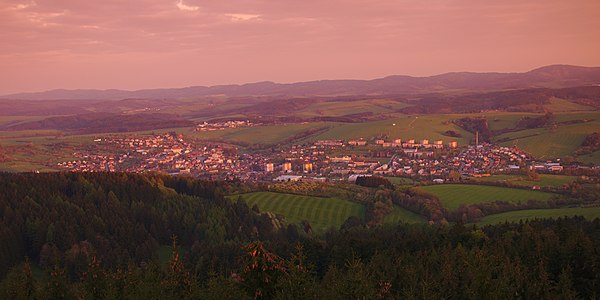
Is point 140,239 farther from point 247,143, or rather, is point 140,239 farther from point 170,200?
point 247,143

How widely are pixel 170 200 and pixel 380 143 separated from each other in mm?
57565

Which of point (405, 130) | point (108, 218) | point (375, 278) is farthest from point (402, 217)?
point (405, 130)

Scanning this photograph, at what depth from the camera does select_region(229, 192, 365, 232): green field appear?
5073 centimetres

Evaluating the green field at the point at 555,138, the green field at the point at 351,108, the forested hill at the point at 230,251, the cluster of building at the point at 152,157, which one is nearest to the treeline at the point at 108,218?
the forested hill at the point at 230,251

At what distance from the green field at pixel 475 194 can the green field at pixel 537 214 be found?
5.00 metres

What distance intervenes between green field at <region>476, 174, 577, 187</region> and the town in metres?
3.51

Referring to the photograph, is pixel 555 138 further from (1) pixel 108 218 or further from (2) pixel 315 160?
(1) pixel 108 218

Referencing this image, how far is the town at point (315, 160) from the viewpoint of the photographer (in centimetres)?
7825

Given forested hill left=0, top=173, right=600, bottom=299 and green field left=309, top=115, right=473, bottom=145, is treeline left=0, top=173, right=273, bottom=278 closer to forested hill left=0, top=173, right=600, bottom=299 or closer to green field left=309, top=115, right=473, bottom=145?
forested hill left=0, top=173, right=600, bottom=299

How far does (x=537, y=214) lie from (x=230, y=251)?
26395 mm

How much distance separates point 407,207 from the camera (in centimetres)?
5378

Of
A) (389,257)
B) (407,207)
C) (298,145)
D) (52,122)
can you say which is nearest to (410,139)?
(298,145)

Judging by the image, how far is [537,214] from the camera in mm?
46219

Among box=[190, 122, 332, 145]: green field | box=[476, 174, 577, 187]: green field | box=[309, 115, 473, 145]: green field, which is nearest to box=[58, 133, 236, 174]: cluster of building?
box=[190, 122, 332, 145]: green field
